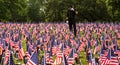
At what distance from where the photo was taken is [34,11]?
349 feet

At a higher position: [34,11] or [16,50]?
[16,50]

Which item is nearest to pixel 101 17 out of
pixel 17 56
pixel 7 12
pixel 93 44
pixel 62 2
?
pixel 62 2

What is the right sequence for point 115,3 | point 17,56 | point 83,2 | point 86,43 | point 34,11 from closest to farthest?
point 17,56
point 86,43
point 115,3
point 83,2
point 34,11

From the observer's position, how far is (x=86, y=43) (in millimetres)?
20625

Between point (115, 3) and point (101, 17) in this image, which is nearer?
point (115, 3)

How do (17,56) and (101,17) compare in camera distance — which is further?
(101,17)

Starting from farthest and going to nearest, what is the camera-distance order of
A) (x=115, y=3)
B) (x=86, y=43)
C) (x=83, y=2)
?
1. (x=83, y=2)
2. (x=115, y=3)
3. (x=86, y=43)

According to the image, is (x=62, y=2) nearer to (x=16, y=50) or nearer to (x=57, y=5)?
(x=57, y=5)

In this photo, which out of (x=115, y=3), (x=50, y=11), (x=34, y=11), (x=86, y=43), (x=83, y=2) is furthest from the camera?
(x=34, y=11)

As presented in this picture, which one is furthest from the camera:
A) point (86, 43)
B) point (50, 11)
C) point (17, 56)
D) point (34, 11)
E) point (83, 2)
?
point (34, 11)

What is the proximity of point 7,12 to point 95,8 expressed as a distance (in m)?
15.9

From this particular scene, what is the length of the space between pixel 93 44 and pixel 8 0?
5398 cm

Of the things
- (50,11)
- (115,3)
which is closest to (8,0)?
(50,11)

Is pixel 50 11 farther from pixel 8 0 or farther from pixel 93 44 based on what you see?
pixel 93 44
